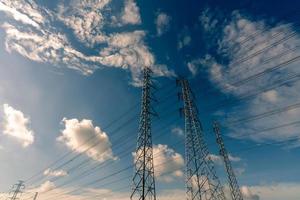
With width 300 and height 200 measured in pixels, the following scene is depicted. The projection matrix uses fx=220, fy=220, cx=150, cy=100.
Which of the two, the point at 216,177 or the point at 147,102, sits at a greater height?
the point at 147,102

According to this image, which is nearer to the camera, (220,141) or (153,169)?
(153,169)

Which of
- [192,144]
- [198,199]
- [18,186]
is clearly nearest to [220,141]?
[192,144]

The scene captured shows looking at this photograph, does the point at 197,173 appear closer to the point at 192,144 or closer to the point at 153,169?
the point at 192,144

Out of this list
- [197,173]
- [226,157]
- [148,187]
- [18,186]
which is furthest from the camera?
[18,186]

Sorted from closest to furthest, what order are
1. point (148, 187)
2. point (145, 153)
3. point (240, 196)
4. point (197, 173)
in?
1. point (148, 187)
2. point (145, 153)
3. point (197, 173)
4. point (240, 196)

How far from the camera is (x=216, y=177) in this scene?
29.2 m

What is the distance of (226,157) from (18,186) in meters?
71.7

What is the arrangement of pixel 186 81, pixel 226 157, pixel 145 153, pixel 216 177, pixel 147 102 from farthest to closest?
pixel 226 157 → pixel 186 81 → pixel 216 177 → pixel 147 102 → pixel 145 153

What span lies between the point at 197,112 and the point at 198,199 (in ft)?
37.3

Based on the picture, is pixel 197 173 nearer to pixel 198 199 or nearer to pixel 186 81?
pixel 198 199

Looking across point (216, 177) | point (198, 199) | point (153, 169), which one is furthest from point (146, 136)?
point (216, 177)

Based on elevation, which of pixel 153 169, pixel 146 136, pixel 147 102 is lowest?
pixel 153 169

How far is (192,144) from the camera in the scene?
1089 inches

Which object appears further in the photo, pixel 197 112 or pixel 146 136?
pixel 197 112
